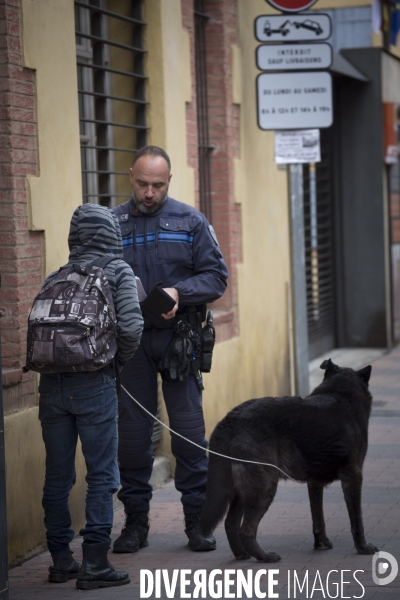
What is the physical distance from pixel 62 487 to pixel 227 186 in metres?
4.68

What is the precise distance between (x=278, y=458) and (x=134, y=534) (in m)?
1.03

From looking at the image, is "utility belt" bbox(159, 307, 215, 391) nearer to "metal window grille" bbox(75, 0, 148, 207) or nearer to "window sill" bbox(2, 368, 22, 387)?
"window sill" bbox(2, 368, 22, 387)

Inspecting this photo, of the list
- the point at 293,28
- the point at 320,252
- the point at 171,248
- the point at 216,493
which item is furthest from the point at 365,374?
the point at 320,252

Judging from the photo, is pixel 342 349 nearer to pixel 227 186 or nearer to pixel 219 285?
pixel 227 186

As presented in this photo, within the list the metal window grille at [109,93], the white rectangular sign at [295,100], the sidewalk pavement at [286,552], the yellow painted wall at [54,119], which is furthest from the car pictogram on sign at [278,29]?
the sidewalk pavement at [286,552]

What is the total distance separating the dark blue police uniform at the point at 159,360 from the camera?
616 cm

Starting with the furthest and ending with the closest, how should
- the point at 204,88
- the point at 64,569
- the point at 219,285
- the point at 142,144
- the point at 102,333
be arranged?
the point at 204,88 → the point at 142,144 → the point at 219,285 → the point at 64,569 → the point at 102,333

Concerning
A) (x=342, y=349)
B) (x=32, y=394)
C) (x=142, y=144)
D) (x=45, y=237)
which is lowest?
(x=342, y=349)

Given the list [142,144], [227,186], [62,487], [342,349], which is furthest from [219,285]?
[342,349]

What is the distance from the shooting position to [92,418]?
17.3 feet

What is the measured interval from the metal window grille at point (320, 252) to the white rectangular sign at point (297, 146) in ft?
15.0

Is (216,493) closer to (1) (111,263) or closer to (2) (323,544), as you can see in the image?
(2) (323,544)

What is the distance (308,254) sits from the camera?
13805 millimetres

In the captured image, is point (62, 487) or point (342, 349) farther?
point (342, 349)
